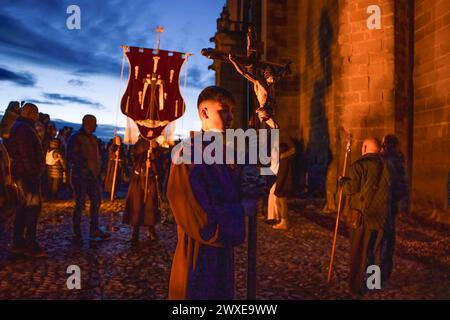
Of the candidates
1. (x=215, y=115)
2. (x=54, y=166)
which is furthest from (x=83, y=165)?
(x=54, y=166)

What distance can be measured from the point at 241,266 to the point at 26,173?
313 cm

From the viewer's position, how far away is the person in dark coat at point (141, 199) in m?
5.91

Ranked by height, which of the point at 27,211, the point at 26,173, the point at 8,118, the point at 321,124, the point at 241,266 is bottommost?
the point at 241,266

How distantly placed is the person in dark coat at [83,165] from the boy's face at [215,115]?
13.9ft

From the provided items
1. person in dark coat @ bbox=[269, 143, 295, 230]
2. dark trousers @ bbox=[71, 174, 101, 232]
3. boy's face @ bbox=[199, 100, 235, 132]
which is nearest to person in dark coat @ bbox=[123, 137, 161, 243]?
dark trousers @ bbox=[71, 174, 101, 232]

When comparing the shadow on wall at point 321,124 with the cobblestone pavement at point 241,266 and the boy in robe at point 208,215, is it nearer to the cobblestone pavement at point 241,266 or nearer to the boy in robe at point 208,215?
the cobblestone pavement at point 241,266

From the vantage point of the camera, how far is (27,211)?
5.08 m

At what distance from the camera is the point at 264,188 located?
6.61ft

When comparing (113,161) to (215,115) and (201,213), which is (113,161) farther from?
(201,213)

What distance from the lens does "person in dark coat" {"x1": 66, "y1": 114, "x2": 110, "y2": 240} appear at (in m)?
5.76

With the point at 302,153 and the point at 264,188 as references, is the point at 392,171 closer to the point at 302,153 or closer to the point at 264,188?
the point at 264,188

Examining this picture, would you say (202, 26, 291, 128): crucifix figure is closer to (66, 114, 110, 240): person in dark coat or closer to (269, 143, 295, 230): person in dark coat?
(66, 114, 110, 240): person in dark coat

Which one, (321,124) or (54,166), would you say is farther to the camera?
(321,124)

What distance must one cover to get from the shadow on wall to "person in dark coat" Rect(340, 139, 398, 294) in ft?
21.0
